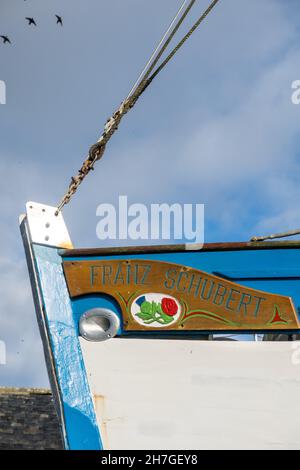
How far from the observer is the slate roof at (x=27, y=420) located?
48.0ft

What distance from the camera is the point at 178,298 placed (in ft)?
21.6

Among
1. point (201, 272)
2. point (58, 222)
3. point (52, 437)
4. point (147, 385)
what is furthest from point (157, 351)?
point (52, 437)

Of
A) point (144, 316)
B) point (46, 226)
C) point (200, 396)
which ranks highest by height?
point (46, 226)

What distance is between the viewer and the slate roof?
48.0 feet

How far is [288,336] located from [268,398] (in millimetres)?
631

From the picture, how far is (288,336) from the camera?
255 inches

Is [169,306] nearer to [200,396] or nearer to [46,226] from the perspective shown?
[200,396]

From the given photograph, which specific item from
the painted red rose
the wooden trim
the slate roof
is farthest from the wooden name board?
the slate roof

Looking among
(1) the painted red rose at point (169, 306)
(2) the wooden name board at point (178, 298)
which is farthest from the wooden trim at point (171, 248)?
(1) the painted red rose at point (169, 306)

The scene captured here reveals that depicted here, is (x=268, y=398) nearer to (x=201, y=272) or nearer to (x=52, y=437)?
(x=201, y=272)

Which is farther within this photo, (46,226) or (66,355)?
(46,226)

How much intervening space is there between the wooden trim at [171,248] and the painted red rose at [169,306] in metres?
0.47

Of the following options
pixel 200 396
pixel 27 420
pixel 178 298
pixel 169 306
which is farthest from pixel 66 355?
Answer: pixel 27 420

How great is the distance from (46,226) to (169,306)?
150 cm
